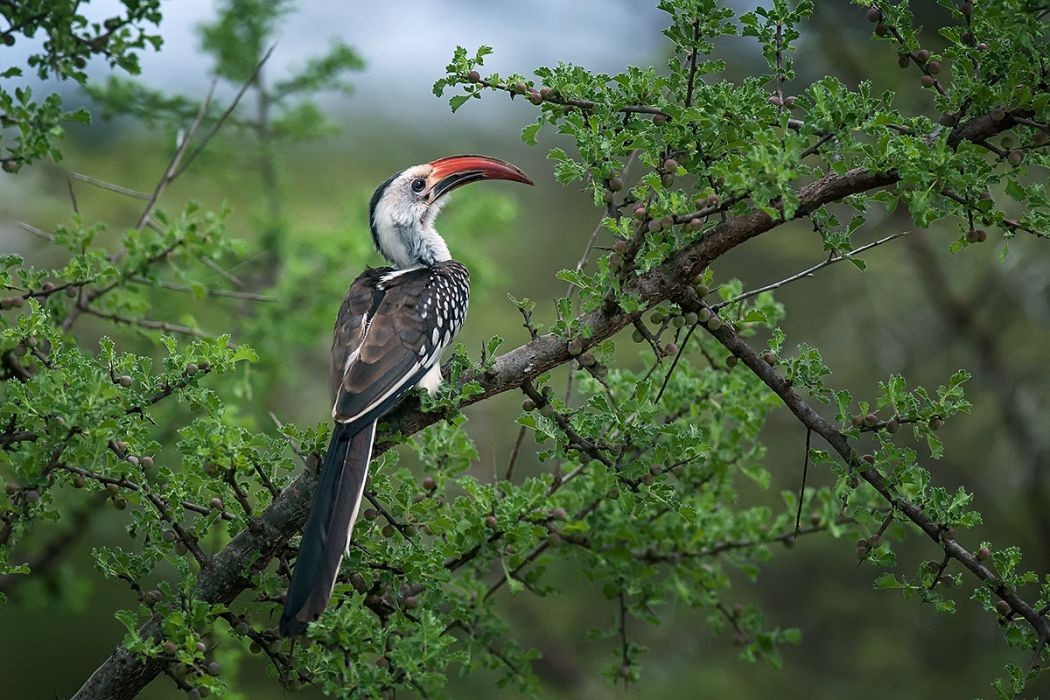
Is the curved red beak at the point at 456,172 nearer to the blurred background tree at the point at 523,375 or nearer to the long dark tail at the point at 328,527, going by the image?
the blurred background tree at the point at 523,375

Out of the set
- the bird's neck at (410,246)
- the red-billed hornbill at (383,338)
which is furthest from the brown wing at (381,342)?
the bird's neck at (410,246)

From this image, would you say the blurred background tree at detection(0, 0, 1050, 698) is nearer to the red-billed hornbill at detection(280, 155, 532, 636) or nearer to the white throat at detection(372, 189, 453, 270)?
the red-billed hornbill at detection(280, 155, 532, 636)

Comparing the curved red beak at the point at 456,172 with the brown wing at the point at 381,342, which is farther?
the curved red beak at the point at 456,172

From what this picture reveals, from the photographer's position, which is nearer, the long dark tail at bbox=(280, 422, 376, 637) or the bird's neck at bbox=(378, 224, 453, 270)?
the long dark tail at bbox=(280, 422, 376, 637)

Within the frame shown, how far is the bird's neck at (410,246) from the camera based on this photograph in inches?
163

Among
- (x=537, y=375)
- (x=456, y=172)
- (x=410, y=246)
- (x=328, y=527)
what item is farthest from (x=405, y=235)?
(x=328, y=527)

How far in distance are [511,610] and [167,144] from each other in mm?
3742

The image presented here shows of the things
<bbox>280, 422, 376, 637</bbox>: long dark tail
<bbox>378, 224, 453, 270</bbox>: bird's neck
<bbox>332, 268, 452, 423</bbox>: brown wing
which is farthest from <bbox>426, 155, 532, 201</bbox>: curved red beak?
<bbox>280, 422, 376, 637</bbox>: long dark tail

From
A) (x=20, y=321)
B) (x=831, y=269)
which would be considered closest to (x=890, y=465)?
(x=20, y=321)

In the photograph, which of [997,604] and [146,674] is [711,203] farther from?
[146,674]

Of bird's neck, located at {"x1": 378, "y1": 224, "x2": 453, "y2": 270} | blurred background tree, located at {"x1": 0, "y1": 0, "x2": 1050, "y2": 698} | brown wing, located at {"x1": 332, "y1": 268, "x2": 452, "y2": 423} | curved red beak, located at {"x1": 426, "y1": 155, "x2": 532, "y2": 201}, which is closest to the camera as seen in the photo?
blurred background tree, located at {"x1": 0, "y1": 0, "x2": 1050, "y2": 698}

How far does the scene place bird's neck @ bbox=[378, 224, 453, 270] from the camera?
4133 mm

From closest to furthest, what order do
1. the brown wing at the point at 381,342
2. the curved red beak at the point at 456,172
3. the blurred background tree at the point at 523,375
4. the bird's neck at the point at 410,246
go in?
1. the blurred background tree at the point at 523,375
2. the brown wing at the point at 381,342
3. the curved red beak at the point at 456,172
4. the bird's neck at the point at 410,246

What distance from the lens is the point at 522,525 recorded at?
288 cm
